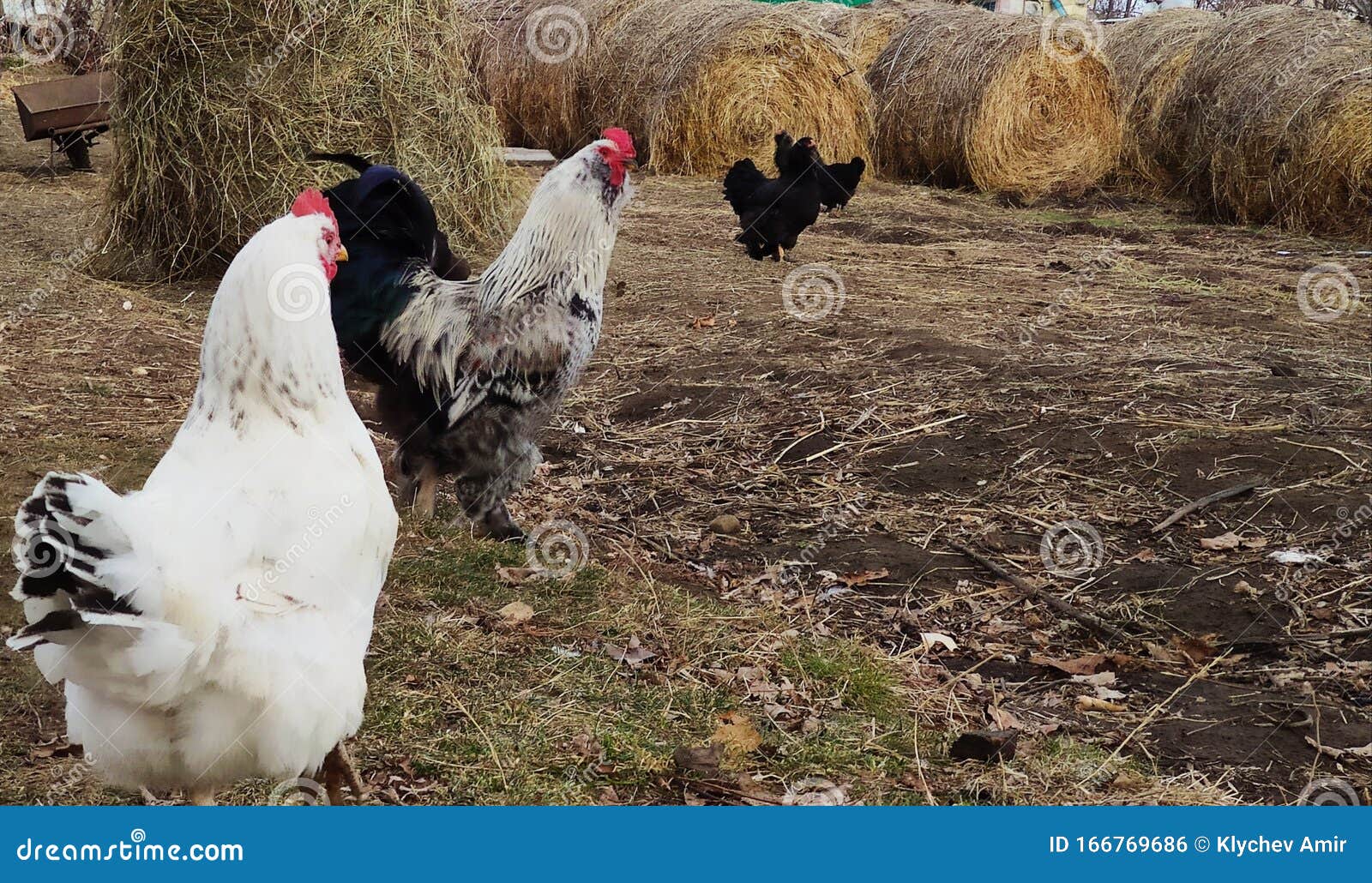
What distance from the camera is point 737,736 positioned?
10.6 ft

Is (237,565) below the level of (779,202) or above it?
below

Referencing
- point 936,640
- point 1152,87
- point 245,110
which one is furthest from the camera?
point 1152,87

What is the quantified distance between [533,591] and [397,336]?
121cm

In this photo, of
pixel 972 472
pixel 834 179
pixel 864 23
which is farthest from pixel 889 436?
pixel 864 23

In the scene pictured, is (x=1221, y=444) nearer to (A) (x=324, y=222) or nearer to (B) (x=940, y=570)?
(B) (x=940, y=570)

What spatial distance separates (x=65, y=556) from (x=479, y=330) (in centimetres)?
275

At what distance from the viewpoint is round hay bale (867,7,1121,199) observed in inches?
524

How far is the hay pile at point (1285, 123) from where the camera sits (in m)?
10.5

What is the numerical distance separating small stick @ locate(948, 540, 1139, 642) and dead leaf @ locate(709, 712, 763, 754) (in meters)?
1.30

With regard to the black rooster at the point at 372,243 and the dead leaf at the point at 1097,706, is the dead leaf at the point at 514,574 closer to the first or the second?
the black rooster at the point at 372,243

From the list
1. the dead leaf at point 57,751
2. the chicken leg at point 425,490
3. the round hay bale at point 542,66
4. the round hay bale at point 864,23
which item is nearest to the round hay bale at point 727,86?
the round hay bale at point 542,66

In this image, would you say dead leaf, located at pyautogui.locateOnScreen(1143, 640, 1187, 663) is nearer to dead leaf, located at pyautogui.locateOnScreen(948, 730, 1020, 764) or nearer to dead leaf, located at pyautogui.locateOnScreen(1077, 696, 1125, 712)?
dead leaf, located at pyautogui.locateOnScreen(1077, 696, 1125, 712)

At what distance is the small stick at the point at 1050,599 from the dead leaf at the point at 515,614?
1.67 metres

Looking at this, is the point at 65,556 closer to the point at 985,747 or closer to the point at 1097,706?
the point at 985,747
